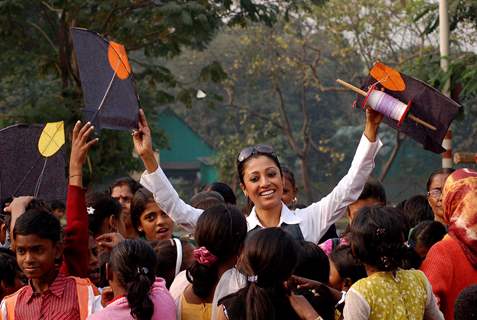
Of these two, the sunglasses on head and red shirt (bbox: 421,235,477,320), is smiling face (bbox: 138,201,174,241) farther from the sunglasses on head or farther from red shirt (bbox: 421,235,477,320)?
red shirt (bbox: 421,235,477,320)

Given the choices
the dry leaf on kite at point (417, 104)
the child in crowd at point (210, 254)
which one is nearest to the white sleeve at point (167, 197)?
the child in crowd at point (210, 254)

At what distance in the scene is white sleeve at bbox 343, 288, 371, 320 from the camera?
405cm

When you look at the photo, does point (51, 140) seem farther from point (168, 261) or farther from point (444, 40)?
point (444, 40)

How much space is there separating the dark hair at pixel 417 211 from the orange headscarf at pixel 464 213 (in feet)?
6.91

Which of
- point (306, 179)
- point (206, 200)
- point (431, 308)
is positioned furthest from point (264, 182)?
point (306, 179)

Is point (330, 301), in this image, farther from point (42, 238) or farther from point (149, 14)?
point (149, 14)

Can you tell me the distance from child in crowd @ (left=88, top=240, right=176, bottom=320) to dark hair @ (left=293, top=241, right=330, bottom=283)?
588 mm

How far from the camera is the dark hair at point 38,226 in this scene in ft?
14.6

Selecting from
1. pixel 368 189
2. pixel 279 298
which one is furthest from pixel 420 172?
pixel 279 298

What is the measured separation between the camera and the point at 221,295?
420cm

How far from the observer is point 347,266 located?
4.84 metres

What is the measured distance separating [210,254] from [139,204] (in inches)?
86.6

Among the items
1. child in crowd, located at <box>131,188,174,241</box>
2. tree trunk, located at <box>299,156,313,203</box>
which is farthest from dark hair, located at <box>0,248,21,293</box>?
tree trunk, located at <box>299,156,313,203</box>

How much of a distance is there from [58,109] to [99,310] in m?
11.8
